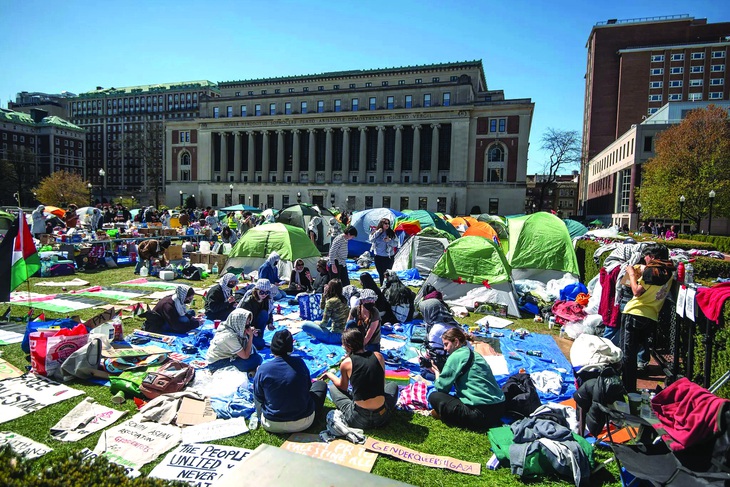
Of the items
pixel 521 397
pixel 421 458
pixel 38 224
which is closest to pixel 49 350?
pixel 421 458

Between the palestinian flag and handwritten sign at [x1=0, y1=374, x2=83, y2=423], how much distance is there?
2807 mm

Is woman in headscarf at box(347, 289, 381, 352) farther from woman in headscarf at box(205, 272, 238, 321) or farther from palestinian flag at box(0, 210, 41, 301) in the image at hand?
palestinian flag at box(0, 210, 41, 301)

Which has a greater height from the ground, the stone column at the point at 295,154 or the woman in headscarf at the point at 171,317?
the stone column at the point at 295,154

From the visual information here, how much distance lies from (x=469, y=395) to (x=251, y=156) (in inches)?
2623

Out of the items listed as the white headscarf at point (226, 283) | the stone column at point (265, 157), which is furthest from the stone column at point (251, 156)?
the white headscarf at point (226, 283)

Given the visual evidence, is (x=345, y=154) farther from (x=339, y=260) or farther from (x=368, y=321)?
(x=368, y=321)

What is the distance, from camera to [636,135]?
44.3 m

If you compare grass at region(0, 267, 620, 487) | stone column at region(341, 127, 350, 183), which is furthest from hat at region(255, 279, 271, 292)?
stone column at region(341, 127, 350, 183)

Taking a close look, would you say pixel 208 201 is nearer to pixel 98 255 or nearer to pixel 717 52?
pixel 98 255

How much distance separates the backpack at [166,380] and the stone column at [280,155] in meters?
62.4

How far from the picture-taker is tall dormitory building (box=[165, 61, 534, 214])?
185 feet

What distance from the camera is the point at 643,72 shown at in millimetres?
63594

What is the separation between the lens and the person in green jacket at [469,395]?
15.9 ft

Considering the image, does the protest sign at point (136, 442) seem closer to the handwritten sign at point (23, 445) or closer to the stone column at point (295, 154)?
the handwritten sign at point (23, 445)
